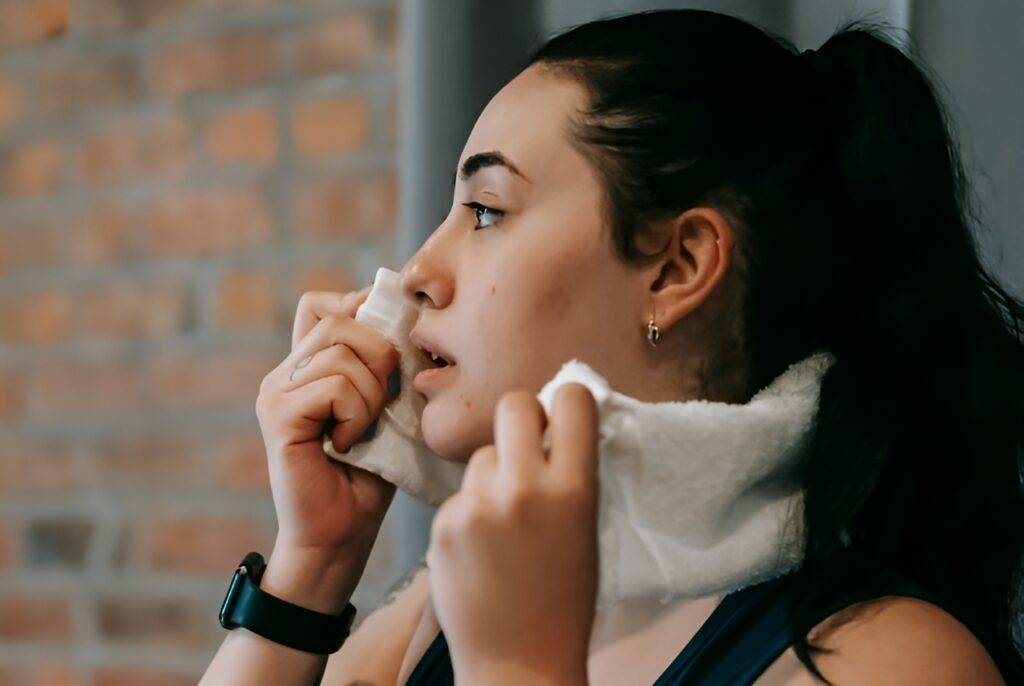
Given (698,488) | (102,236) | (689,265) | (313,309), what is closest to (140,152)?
(102,236)

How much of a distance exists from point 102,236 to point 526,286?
967mm

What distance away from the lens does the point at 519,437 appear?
0.60m

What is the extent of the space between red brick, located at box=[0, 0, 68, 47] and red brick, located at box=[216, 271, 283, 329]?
473 millimetres

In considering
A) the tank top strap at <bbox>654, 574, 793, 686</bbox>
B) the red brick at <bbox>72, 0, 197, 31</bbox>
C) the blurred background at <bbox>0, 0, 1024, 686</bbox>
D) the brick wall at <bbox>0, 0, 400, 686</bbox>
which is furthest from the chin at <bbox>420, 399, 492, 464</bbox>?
the red brick at <bbox>72, 0, 197, 31</bbox>

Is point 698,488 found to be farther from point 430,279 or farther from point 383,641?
point 383,641

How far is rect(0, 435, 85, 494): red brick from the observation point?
1623 mm

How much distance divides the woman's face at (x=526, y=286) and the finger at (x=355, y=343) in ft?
0.31

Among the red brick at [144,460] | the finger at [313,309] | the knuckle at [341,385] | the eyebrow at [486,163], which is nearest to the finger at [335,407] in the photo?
the knuckle at [341,385]

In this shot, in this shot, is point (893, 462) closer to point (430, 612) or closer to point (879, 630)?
point (879, 630)

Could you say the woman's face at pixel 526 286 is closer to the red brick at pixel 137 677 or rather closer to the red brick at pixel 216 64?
the red brick at pixel 216 64

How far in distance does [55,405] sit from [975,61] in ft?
4.15

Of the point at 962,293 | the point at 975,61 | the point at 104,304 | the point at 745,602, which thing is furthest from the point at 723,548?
the point at 104,304

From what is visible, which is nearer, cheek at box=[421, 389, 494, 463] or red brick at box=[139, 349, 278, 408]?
cheek at box=[421, 389, 494, 463]

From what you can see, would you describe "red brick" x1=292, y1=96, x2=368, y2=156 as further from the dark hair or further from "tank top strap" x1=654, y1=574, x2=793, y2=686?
"tank top strap" x1=654, y1=574, x2=793, y2=686
